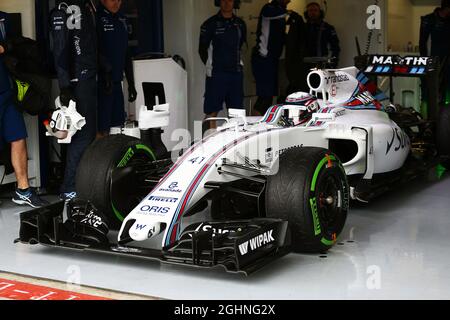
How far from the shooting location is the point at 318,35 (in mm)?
11719

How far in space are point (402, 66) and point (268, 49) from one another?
3.21 meters

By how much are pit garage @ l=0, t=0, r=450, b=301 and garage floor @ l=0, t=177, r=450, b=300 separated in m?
0.01

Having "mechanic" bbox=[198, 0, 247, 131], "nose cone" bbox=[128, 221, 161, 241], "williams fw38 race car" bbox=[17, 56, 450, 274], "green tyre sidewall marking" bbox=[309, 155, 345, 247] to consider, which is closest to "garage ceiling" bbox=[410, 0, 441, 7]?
"mechanic" bbox=[198, 0, 247, 131]

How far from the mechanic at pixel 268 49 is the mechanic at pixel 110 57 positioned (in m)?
3.26

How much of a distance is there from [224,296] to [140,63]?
4915 mm

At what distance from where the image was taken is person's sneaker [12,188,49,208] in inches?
281

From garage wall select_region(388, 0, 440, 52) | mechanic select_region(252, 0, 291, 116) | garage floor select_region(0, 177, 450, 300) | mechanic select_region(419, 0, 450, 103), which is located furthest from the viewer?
garage wall select_region(388, 0, 440, 52)

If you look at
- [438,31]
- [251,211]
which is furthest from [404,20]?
[251,211]

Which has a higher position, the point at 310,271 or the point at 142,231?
the point at 142,231

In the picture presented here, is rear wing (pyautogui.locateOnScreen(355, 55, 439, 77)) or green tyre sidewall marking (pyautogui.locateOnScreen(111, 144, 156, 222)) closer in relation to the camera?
green tyre sidewall marking (pyautogui.locateOnScreen(111, 144, 156, 222))

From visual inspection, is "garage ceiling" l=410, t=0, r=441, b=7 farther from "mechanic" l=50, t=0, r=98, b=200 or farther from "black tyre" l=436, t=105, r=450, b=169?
"mechanic" l=50, t=0, r=98, b=200

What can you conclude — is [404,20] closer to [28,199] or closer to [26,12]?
[26,12]

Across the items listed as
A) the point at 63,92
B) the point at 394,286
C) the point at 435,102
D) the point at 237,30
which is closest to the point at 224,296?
the point at 394,286

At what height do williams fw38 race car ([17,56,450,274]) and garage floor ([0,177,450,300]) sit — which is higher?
williams fw38 race car ([17,56,450,274])
